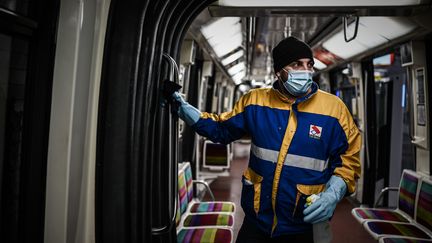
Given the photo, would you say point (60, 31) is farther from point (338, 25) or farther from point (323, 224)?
point (338, 25)

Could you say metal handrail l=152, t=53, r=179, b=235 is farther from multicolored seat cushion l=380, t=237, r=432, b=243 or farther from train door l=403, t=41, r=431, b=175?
train door l=403, t=41, r=431, b=175

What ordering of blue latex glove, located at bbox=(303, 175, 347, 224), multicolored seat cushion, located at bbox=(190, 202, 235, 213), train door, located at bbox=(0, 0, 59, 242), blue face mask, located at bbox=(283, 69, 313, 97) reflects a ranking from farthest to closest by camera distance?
multicolored seat cushion, located at bbox=(190, 202, 235, 213)
blue face mask, located at bbox=(283, 69, 313, 97)
blue latex glove, located at bbox=(303, 175, 347, 224)
train door, located at bbox=(0, 0, 59, 242)

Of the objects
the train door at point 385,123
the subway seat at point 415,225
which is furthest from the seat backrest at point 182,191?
the train door at point 385,123

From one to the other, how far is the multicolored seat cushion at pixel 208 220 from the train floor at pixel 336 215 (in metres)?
0.83

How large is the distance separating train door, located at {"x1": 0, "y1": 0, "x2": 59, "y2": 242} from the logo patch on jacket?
1.37m

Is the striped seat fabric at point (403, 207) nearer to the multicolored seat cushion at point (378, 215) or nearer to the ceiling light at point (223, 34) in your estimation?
the multicolored seat cushion at point (378, 215)

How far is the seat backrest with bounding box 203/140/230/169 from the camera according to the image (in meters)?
6.54

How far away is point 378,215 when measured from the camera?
357 centimetres

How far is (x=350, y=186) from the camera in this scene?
1.92m

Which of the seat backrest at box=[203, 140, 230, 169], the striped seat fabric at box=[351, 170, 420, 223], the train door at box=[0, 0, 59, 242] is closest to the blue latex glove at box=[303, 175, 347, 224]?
the train door at box=[0, 0, 59, 242]

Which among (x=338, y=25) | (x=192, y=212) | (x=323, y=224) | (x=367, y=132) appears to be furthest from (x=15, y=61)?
(x=367, y=132)

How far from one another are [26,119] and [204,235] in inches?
76.7

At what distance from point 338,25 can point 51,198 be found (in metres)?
3.84

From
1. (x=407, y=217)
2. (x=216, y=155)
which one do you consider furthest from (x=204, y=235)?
(x=216, y=155)
